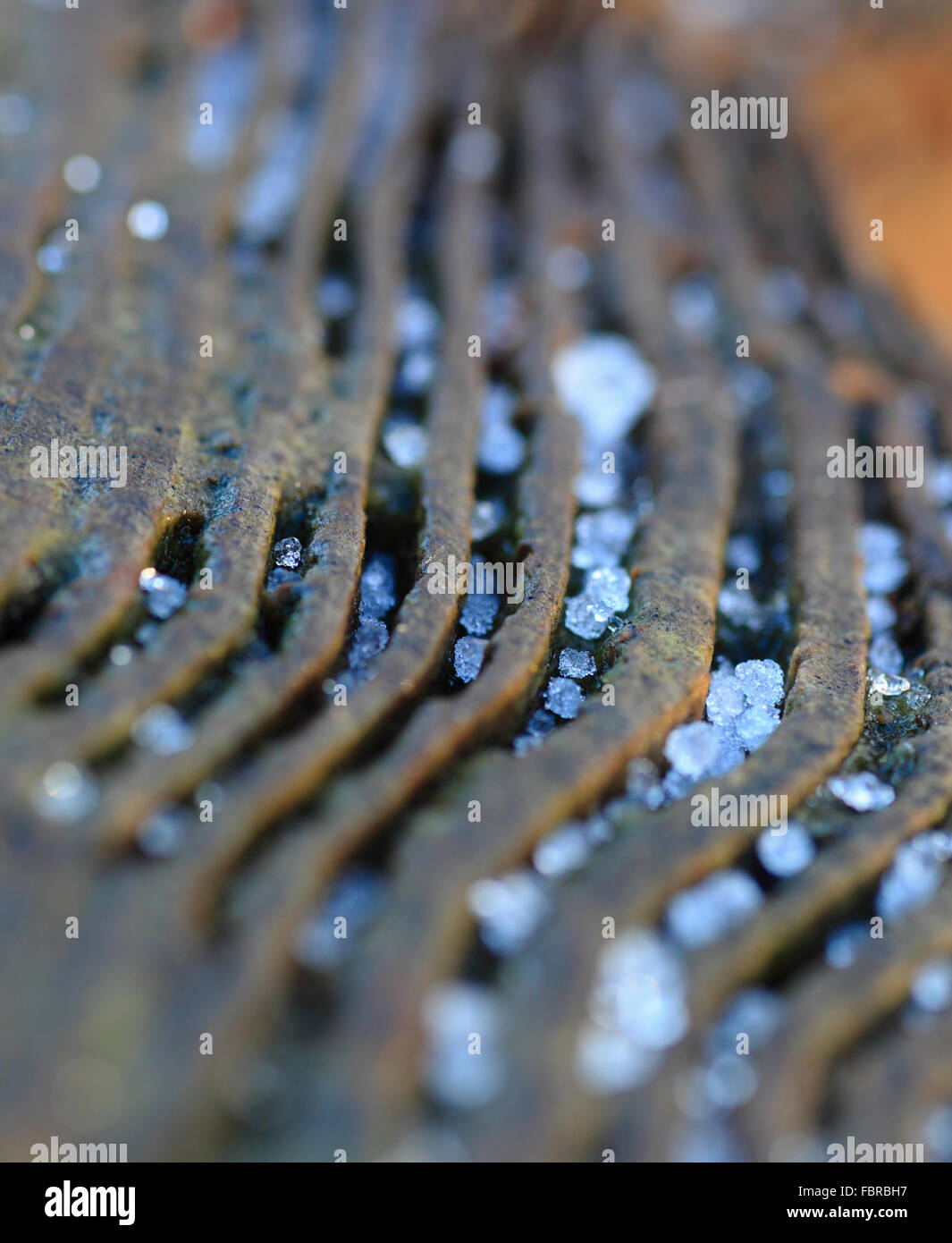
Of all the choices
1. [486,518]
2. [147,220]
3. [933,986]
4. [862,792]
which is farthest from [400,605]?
[147,220]

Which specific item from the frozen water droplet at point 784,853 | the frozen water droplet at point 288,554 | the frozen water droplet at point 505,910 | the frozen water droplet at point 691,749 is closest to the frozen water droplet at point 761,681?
the frozen water droplet at point 691,749

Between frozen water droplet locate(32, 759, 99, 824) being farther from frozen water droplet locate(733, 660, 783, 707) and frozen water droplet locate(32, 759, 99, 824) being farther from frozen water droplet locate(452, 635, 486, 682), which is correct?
frozen water droplet locate(733, 660, 783, 707)

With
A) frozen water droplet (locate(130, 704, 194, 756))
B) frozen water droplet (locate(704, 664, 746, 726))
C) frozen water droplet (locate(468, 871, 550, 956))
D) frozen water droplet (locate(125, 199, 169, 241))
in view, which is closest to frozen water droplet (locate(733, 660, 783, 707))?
frozen water droplet (locate(704, 664, 746, 726))

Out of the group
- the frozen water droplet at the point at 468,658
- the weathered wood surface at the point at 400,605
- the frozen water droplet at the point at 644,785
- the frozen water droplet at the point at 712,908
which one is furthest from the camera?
the frozen water droplet at the point at 468,658

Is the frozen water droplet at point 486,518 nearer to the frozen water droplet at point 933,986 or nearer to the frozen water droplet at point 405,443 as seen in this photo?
the frozen water droplet at point 405,443

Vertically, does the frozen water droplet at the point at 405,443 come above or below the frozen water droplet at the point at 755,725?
above

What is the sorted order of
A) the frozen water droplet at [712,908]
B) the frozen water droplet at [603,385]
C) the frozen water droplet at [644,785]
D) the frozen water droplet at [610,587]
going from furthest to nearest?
the frozen water droplet at [603,385]
the frozen water droplet at [610,587]
the frozen water droplet at [644,785]
the frozen water droplet at [712,908]

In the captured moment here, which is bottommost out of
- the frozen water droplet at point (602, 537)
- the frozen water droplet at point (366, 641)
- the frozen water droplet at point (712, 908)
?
the frozen water droplet at point (712, 908)
